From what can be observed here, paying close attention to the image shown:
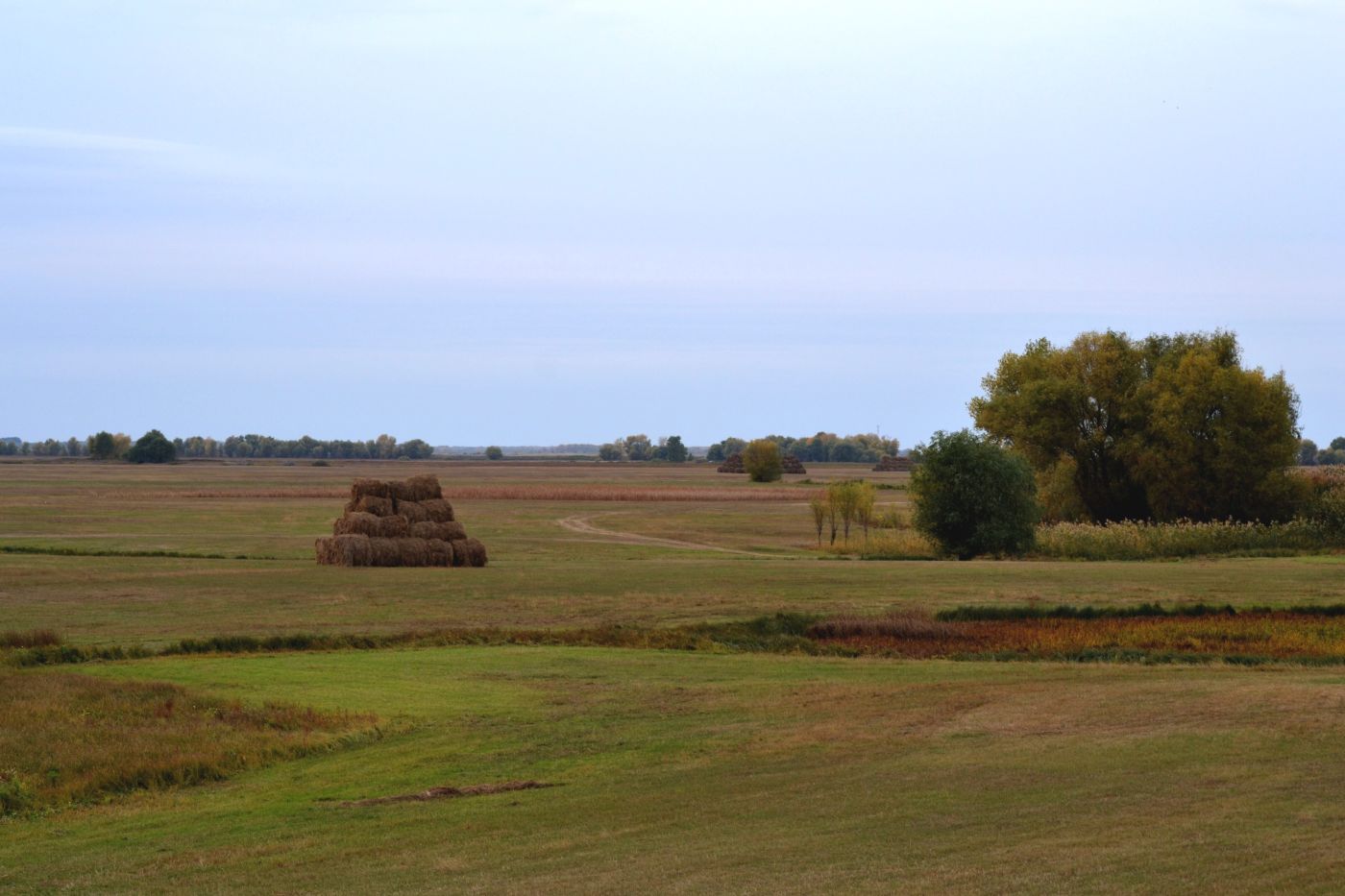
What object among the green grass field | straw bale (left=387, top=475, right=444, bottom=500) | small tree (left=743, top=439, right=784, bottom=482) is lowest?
the green grass field

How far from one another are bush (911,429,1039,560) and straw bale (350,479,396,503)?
24.1 meters

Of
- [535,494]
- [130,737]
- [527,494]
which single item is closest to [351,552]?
[130,737]

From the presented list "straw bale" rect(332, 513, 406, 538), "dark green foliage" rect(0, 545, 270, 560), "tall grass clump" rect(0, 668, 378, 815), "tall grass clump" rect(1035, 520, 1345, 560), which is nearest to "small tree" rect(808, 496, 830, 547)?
"tall grass clump" rect(1035, 520, 1345, 560)

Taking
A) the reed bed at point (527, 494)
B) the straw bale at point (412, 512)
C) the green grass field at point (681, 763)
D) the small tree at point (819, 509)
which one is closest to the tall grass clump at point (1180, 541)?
the small tree at point (819, 509)

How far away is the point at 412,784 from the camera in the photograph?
18.0 m

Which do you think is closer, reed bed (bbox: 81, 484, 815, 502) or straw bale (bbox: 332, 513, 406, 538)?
straw bale (bbox: 332, 513, 406, 538)

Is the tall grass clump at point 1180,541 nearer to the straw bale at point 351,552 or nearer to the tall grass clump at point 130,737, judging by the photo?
the straw bale at point 351,552

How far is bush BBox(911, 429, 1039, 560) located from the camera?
62344 mm

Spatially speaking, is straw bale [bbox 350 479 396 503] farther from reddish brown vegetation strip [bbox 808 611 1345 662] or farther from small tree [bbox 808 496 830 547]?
small tree [bbox 808 496 830 547]

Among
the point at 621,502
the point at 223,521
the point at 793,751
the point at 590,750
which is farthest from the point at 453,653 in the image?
the point at 621,502

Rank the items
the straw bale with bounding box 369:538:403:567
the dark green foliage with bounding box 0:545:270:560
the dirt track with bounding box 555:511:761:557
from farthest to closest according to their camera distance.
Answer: the dirt track with bounding box 555:511:761:557
the dark green foliage with bounding box 0:545:270:560
the straw bale with bounding box 369:538:403:567

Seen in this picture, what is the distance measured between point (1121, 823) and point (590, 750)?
817 centimetres

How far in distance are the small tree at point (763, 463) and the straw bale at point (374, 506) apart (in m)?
122

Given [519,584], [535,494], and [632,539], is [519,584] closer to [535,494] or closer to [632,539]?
[632,539]
